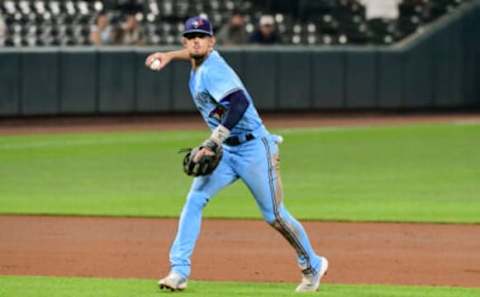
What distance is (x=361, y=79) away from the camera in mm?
27625

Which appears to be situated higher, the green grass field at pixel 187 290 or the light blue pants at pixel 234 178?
the light blue pants at pixel 234 178

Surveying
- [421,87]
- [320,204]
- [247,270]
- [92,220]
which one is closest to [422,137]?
[421,87]

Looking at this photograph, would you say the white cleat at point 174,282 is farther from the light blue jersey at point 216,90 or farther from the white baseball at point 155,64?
the white baseball at point 155,64

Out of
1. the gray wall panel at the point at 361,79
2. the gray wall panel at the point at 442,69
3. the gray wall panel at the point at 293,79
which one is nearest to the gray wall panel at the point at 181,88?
the gray wall panel at the point at 293,79

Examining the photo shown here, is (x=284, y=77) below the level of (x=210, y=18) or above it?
below

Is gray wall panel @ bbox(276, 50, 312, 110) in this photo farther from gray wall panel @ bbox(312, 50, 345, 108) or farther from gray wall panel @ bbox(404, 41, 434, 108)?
gray wall panel @ bbox(404, 41, 434, 108)

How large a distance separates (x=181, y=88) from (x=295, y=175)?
28.5ft

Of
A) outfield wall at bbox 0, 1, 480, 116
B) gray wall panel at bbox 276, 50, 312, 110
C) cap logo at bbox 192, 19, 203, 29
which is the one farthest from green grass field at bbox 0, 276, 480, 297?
gray wall panel at bbox 276, 50, 312, 110

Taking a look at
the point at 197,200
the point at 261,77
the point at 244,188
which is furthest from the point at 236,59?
the point at 197,200

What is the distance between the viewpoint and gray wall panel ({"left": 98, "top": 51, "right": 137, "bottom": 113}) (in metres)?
25.2

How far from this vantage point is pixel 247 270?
10.5m

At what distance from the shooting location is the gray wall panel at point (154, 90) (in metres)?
25.7

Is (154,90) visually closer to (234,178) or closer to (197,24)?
(234,178)

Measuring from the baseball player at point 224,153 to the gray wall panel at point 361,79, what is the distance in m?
18.5
